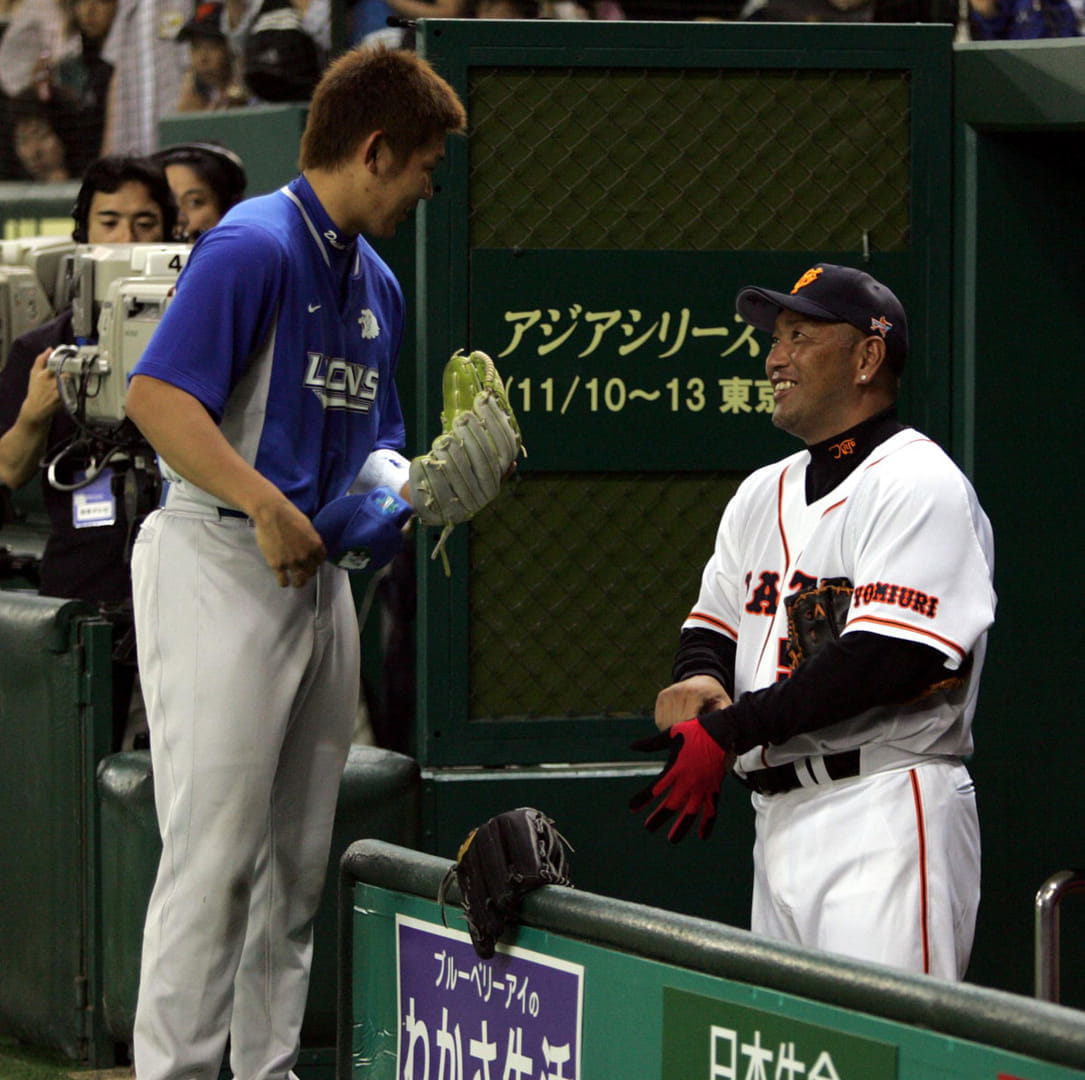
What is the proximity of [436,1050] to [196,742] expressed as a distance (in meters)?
0.69

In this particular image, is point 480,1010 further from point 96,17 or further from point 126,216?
point 96,17

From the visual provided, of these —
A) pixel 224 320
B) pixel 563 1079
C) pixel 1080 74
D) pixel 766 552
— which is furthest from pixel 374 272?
pixel 1080 74

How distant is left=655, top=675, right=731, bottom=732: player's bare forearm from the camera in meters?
3.25

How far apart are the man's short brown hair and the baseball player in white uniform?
63cm

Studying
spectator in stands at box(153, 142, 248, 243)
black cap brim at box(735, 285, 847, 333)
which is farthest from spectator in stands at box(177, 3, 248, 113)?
black cap brim at box(735, 285, 847, 333)

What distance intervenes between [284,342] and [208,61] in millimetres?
6509

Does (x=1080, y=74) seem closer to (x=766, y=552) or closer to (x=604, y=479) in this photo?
(x=604, y=479)

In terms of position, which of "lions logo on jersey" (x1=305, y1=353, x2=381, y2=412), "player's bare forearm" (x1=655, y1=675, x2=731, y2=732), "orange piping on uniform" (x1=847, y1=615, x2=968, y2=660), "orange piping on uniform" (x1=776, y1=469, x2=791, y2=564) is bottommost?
"player's bare forearm" (x1=655, y1=675, x2=731, y2=732)

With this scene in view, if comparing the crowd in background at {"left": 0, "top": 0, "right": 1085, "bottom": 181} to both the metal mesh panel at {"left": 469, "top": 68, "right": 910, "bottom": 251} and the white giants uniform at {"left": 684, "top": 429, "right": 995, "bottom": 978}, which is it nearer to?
the metal mesh panel at {"left": 469, "top": 68, "right": 910, "bottom": 251}

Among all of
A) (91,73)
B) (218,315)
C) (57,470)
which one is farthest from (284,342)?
(91,73)

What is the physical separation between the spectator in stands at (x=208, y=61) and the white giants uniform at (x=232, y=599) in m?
5.93

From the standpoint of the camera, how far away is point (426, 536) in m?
4.54

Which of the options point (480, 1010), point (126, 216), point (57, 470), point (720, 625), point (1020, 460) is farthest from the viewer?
point (126, 216)

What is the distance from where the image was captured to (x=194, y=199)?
576cm
